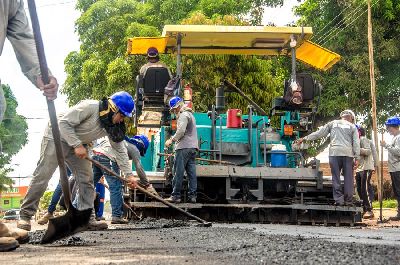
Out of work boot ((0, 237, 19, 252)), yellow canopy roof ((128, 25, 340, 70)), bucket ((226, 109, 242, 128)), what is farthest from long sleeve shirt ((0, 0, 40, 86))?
bucket ((226, 109, 242, 128))

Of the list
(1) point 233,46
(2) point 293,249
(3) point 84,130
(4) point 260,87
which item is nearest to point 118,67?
(4) point 260,87

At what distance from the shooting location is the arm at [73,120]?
841 centimetres

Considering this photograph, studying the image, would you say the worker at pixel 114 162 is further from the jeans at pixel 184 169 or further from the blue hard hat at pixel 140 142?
the jeans at pixel 184 169

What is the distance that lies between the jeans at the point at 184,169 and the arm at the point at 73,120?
376 centimetres

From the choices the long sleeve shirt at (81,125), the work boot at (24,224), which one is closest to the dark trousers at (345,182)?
the long sleeve shirt at (81,125)

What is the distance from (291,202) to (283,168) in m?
0.59

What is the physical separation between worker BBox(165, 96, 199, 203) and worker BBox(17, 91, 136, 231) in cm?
346

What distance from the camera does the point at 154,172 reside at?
43.3 ft

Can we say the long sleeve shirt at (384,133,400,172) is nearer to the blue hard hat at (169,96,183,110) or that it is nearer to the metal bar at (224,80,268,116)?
the metal bar at (224,80,268,116)

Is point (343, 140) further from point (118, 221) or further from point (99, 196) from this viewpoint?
point (99, 196)

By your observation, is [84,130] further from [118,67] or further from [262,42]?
[118,67]

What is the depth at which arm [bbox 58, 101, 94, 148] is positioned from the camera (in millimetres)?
8414

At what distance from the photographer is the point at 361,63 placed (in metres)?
27.5

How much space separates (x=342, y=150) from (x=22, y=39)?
7.43 m
